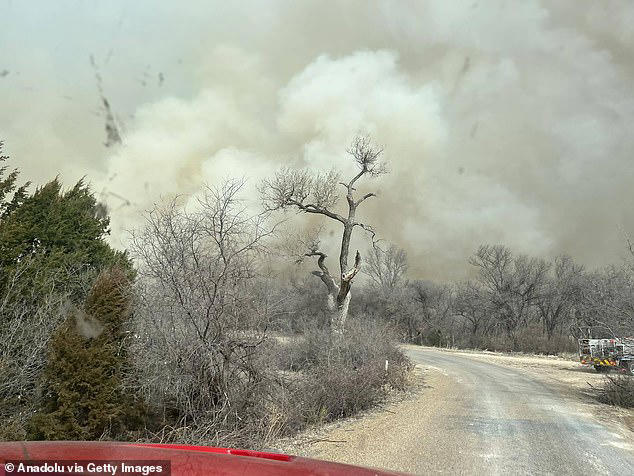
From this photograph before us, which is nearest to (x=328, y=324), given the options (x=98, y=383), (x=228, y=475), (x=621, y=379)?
(x=621, y=379)

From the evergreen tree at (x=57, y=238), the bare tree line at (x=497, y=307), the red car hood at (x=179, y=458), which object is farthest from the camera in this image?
the bare tree line at (x=497, y=307)

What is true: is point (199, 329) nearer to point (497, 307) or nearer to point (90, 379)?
point (90, 379)

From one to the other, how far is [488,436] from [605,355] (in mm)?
17076

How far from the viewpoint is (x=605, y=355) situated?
25.1 m

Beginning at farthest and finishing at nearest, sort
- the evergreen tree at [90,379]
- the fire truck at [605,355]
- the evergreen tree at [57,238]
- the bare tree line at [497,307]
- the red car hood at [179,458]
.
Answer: the bare tree line at [497,307]
the fire truck at [605,355]
the evergreen tree at [57,238]
the evergreen tree at [90,379]
the red car hood at [179,458]

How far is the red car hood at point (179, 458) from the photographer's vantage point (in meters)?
2.34

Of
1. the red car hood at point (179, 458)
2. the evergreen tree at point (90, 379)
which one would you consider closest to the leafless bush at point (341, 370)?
the evergreen tree at point (90, 379)

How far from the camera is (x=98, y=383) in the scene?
36.9 feet

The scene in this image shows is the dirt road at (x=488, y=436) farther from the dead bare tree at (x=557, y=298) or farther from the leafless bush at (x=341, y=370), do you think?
the dead bare tree at (x=557, y=298)

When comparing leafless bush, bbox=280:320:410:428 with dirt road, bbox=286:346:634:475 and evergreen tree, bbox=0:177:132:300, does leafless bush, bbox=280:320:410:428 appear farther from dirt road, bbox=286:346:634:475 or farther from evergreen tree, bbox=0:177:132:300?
evergreen tree, bbox=0:177:132:300

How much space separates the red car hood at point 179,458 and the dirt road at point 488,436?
6.54 m

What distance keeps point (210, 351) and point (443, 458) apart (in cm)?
475

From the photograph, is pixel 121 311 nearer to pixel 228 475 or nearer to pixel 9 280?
pixel 9 280

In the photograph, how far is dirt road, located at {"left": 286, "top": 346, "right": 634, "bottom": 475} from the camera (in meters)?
8.96
